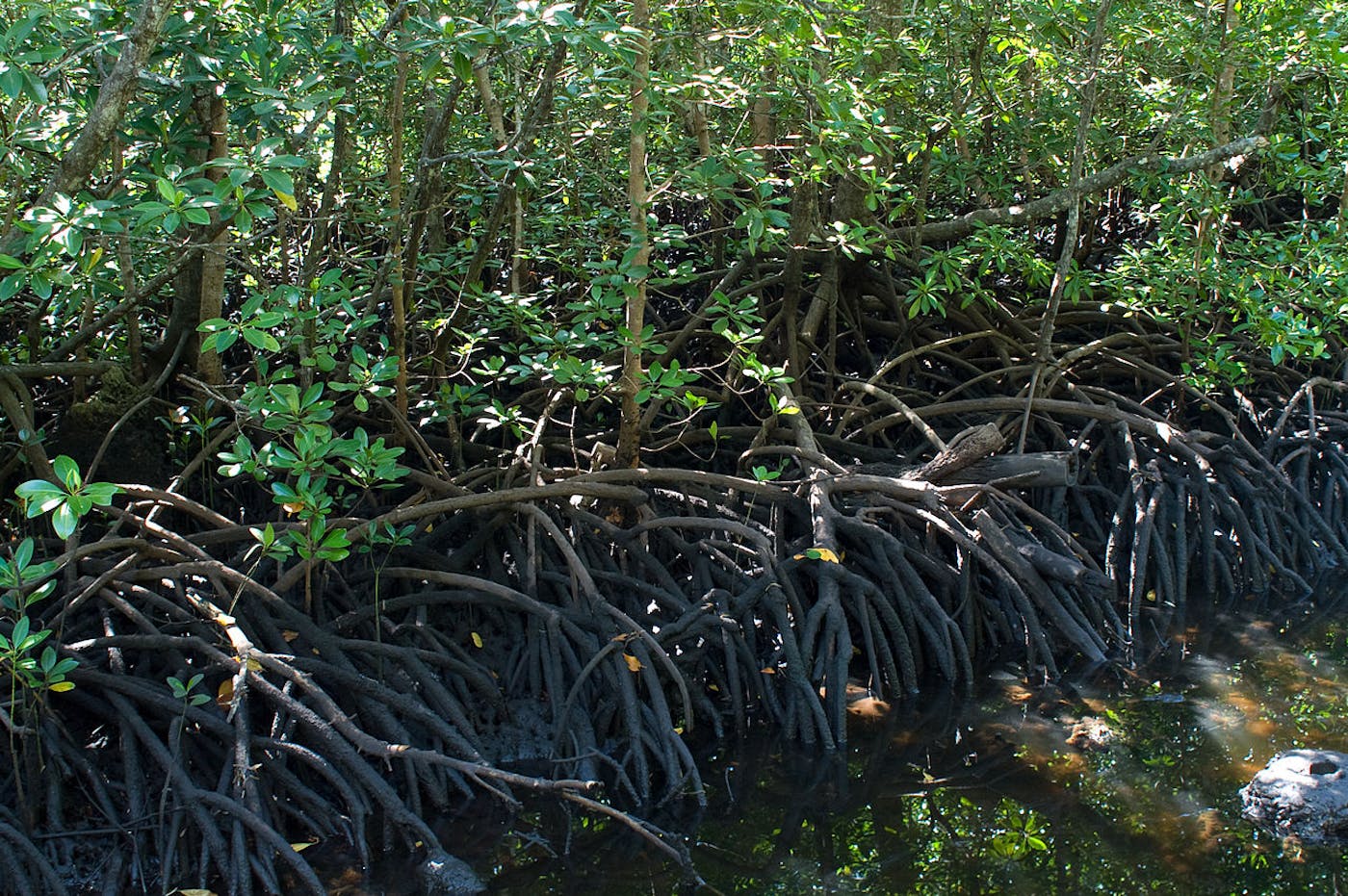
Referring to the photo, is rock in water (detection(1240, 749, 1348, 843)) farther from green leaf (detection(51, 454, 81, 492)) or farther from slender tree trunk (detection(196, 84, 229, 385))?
slender tree trunk (detection(196, 84, 229, 385))

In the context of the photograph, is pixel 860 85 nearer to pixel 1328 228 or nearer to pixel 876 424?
pixel 876 424

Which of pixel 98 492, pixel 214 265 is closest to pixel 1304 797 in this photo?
pixel 98 492

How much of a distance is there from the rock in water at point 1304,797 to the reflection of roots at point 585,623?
867 mm

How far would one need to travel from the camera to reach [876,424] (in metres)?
5.35

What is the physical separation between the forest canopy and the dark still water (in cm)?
19

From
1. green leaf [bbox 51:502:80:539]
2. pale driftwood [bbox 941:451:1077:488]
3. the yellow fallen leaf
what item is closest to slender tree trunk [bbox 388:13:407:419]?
the yellow fallen leaf

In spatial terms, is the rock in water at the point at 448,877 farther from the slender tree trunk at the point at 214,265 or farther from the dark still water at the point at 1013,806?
the slender tree trunk at the point at 214,265

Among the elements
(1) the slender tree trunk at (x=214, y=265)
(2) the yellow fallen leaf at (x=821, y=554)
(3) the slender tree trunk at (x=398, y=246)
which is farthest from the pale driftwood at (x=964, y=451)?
(1) the slender tree trunk at (x=214, y=265)

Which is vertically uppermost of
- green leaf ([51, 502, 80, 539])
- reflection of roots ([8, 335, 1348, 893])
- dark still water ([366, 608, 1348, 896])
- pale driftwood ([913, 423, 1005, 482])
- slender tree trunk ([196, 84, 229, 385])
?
slender tree trunk ([196, 84, 229, 385])

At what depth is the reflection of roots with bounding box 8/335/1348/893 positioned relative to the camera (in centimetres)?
322

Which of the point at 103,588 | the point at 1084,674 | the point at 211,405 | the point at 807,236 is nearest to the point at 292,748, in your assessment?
the point at 103,588

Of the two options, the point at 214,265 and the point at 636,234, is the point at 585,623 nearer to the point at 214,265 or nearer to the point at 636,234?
the point at 636,234

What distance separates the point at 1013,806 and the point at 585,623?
4.59 feet

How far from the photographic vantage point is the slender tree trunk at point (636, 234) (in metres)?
3.92
